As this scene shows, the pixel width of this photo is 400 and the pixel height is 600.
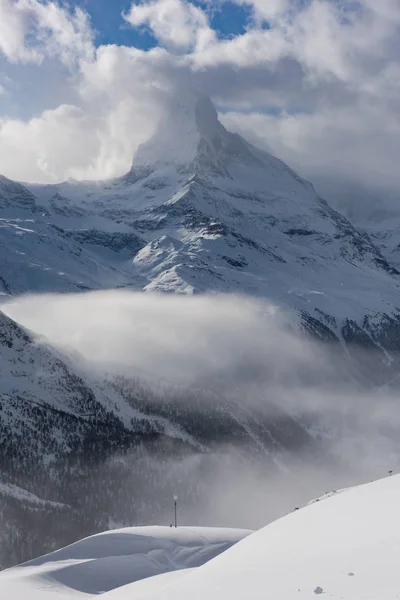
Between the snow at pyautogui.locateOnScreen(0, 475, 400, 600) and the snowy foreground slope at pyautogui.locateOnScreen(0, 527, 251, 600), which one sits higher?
the snowy foreground slope at pyautogui.locateOnScreen(0, 527, 251, 600)

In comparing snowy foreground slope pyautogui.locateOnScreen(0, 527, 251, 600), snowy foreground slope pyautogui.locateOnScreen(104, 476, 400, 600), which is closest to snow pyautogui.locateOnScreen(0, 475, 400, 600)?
snowy foreground slope pyautogui.locateOnScreen(104, 476, 400, 600)

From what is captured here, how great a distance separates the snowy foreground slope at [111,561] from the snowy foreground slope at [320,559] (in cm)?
3760

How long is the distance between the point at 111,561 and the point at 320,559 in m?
60.1

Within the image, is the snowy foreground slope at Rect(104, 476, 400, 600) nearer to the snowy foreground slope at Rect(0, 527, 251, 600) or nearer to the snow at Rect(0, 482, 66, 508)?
the snowy foreground slope at Rect(0, 527, 251, 600)

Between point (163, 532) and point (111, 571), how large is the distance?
58.4 feet

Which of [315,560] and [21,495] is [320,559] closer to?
[315,560]

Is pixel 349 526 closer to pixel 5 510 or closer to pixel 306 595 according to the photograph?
pixel 306 595

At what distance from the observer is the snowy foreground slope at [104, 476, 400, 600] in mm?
32500

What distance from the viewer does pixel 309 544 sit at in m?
39.8

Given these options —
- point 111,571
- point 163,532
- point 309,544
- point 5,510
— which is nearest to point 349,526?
point 309,544

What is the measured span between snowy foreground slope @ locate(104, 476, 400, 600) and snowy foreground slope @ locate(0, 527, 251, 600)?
37.6 meters

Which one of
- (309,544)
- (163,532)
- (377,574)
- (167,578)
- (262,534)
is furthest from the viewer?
(163,532)

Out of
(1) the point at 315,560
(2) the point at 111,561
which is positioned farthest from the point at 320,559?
(2) the point at 111,561

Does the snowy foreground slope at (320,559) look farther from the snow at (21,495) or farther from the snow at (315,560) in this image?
the snow at (21,495)
